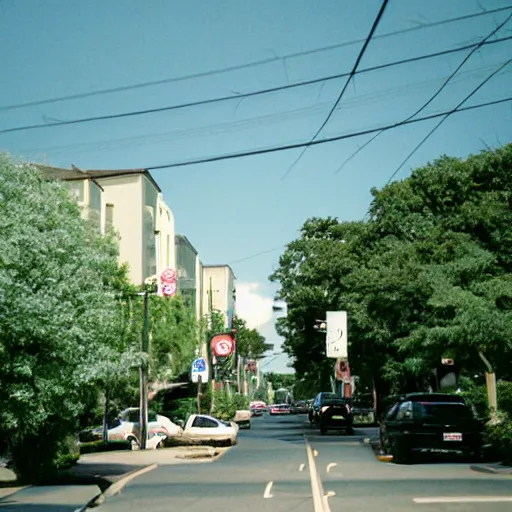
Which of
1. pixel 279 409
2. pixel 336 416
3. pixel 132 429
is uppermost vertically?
pixel 279 409

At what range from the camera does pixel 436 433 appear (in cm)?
2302

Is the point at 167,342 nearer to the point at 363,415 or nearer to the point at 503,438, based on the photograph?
the point at 363,415

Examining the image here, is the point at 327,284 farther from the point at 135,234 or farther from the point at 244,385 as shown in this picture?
the point at 244,385

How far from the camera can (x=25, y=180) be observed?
74.2 ft

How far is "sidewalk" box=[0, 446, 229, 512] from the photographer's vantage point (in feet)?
51.3

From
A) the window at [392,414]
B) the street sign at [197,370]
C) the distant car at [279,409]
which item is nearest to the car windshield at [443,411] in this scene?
the window at [392,414]

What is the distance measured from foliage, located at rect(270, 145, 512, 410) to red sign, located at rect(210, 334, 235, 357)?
4.82m

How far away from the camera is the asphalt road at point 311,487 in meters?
14.2

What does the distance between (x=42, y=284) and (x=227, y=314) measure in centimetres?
8025

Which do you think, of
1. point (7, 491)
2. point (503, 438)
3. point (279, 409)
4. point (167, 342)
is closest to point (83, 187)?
point (167, 342)

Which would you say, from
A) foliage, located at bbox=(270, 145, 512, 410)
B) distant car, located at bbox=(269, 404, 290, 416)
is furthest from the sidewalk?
distant car, located at bbox=(269, 404, 290, 416)

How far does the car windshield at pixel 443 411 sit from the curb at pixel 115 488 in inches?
283

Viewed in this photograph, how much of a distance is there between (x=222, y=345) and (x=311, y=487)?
39029mm

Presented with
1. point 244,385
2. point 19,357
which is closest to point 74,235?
point 19,357
